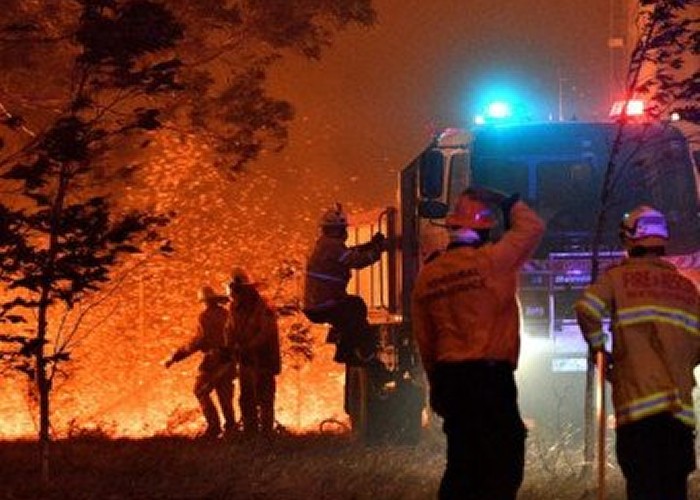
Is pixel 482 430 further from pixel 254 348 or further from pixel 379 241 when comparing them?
pixel 254 348

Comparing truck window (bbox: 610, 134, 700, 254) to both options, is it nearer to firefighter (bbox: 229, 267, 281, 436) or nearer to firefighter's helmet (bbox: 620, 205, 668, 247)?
firefighter (bbox: 229, 267, 281, 436)

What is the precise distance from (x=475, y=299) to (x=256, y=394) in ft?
24.9

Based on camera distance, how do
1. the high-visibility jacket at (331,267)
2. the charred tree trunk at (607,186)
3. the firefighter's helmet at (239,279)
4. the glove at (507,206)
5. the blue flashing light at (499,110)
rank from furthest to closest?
the firefighter's helmet at (239,279), the high-visibility jacket at (331,267), the blue flashing light at (499,110), the charred tree trunk at (607,186), the glove at (507,206)

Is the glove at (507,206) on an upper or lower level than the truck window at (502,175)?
Answer: lower

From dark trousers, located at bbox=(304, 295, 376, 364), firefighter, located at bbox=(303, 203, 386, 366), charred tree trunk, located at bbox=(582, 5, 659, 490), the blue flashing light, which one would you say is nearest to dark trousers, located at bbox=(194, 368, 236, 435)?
dark trousers, located at bbox=(304, 295, 376, 364)

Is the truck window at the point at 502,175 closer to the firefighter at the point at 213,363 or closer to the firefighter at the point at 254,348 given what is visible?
the firefighter at the point at 254,348

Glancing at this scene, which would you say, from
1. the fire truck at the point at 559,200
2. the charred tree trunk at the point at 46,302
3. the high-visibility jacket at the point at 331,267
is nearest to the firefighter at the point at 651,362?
the charred tree trunk at the point at 46,302

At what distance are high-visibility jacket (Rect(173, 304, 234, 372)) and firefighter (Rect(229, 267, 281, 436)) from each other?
80 centimetres

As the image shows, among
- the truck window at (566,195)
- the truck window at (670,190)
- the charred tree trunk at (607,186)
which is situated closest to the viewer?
the charred tree trunk at (607,186)

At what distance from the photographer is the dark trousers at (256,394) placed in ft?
44.9

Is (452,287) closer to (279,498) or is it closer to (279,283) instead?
(279,498)

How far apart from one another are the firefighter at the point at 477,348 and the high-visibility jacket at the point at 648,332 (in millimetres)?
399

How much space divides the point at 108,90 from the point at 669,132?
475 cm

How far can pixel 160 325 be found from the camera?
2016 cm
